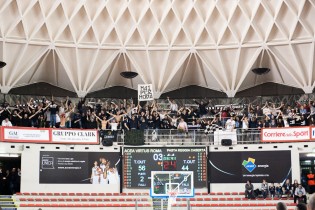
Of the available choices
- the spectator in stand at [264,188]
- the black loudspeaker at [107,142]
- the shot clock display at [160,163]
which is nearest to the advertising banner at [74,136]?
the black loudspeaker at [107,142]

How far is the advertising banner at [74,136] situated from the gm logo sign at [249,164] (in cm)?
948

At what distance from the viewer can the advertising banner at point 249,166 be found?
3447 centimetres

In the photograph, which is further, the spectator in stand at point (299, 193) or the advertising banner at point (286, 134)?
the advertising banner at point (286, 134)

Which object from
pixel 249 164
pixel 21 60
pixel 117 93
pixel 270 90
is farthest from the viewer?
pixel 117 93

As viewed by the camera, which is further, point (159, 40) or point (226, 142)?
point (159, 40)

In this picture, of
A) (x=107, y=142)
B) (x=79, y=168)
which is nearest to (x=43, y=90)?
(x=107, y=142)

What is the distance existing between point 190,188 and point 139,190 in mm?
10515

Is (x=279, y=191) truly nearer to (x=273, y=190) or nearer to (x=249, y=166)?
(x=273, y=190)

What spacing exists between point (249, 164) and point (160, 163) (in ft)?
18.3

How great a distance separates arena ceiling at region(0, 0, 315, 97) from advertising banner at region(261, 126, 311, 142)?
8.75 meters

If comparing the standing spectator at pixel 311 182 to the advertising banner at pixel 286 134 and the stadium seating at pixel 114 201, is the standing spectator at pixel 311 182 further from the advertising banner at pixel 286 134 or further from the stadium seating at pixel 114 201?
the stadium seating at pixel 114 201

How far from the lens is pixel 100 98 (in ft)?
146

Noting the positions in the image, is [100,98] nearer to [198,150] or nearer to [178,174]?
[198,150]

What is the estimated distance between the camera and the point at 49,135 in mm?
34500
